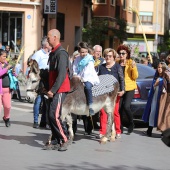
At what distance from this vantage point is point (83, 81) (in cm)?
1179

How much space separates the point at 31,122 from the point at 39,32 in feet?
59.0

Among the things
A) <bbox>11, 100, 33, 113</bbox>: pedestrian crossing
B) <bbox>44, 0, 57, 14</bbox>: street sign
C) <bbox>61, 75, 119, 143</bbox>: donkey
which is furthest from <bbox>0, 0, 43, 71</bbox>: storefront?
<bbox>61, 75, 119, 143</bbox>: donkey

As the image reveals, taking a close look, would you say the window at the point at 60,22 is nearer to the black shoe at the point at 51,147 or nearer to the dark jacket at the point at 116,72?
the dark jacket at the point at 116,72

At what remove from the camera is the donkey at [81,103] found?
11.4 meters

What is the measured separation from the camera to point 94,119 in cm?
1428

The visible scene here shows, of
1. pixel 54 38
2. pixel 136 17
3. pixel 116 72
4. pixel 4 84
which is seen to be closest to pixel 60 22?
pixel 4 84

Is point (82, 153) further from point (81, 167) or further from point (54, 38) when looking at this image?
point (54, 38)

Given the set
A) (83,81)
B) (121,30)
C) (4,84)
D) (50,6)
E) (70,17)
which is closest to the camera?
(83,81)

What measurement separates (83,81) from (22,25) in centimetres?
2143

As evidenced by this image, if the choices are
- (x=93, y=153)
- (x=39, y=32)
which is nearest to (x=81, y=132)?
(x=93, y=153)

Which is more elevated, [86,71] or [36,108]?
[86,71]

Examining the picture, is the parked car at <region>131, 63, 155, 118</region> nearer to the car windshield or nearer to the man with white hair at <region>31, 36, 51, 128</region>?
the car windshield

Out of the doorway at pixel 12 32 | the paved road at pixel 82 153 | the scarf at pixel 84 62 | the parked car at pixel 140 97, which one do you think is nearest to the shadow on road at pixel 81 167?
the paved road at pixel 82 153

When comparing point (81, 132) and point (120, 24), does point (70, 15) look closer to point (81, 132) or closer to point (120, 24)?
point (120, 24)
